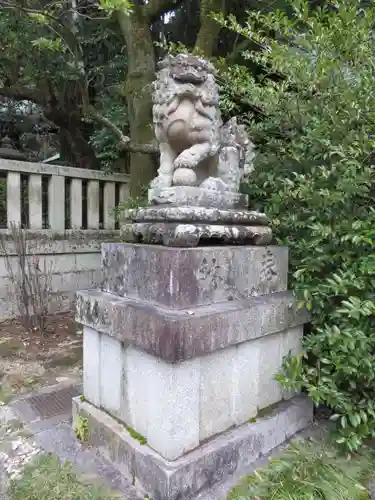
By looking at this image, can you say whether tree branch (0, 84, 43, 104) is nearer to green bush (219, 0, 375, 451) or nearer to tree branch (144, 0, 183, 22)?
tree branch (144, 0, 183, 22)

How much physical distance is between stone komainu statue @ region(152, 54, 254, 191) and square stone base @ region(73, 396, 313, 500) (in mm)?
1435

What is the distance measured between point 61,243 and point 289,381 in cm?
379

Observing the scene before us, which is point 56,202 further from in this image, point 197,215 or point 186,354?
point 186,354

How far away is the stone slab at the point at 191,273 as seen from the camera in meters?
1.81

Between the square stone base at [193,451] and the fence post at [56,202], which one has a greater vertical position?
the fence post at [56,202]

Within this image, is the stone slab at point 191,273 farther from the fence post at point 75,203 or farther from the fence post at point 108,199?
the fence post at point 108,199

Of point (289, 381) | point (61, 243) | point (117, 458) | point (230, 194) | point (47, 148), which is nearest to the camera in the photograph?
point (117, 458)

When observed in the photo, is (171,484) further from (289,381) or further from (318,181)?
(318,181)

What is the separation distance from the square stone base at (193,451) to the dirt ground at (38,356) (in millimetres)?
975

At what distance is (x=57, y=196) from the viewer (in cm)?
499

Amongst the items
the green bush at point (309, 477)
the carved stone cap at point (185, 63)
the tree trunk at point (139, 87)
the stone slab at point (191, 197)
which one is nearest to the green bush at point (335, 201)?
the green bush at point (309, 477)

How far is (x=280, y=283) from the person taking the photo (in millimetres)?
2428

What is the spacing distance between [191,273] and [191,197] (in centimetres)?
47

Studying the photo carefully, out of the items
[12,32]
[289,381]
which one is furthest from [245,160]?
[12,32]
